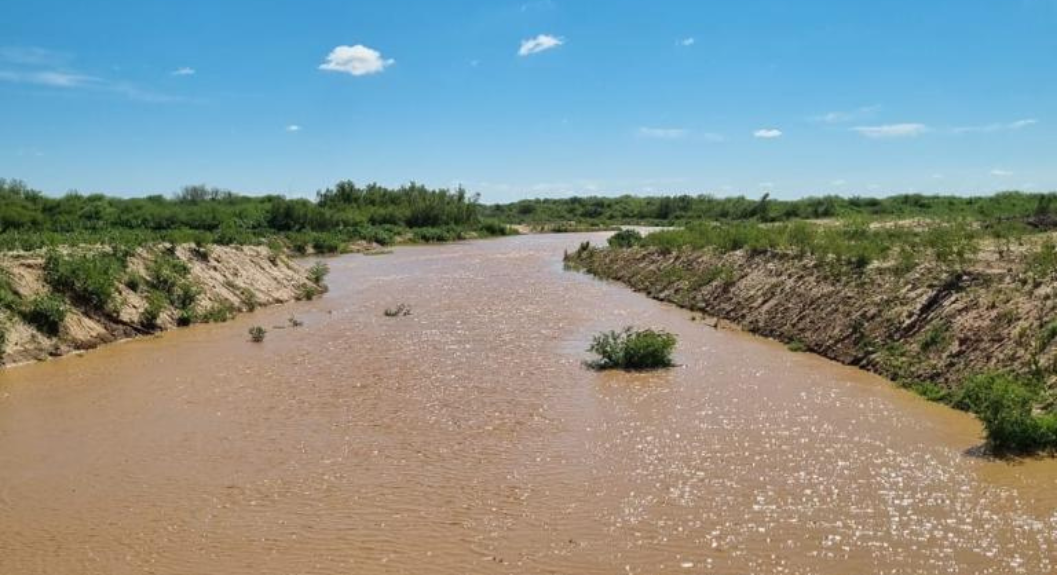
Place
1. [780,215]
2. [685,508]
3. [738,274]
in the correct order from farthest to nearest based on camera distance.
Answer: [780,215] → [738,274] → [685,508]

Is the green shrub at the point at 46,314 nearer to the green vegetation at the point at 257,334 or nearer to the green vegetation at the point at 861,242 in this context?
the green vegetation at the point at 257,334

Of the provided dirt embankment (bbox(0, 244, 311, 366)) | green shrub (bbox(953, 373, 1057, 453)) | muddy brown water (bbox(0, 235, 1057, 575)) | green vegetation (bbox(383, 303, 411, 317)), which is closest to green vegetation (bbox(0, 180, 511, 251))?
dirt embankment (bbox(0, 244, 311, 366))

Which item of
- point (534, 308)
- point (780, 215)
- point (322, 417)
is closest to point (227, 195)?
point (780, 215)

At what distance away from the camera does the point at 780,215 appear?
63.0 metres

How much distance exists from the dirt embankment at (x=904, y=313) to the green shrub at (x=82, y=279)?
1640 cm

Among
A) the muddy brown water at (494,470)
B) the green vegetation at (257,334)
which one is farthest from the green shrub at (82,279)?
the green vegetation at (257,334)

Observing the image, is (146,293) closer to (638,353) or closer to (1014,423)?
(638,353)

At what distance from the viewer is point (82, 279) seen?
18656mm

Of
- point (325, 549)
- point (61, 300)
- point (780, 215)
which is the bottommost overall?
point (325, 549)

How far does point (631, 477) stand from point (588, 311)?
15174 millimetres

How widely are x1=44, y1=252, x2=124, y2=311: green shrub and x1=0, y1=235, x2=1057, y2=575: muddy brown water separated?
2414mm

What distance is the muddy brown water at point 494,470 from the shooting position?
745 cm

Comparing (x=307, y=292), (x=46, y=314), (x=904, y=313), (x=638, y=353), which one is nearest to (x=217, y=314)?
(x=46, y=314)

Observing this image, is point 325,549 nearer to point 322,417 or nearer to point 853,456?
point 322,417
